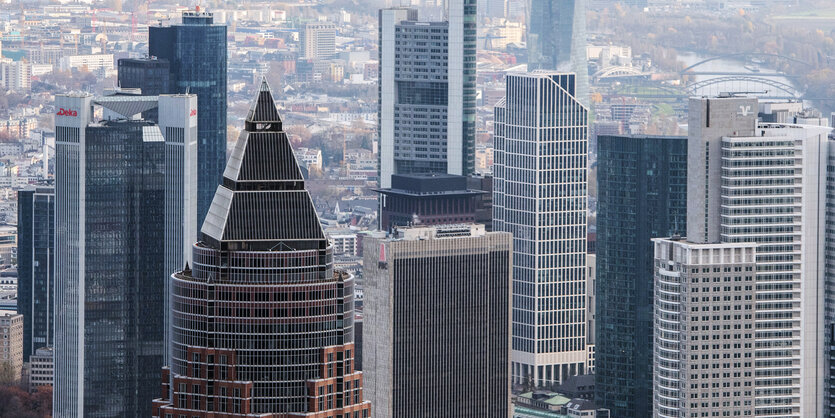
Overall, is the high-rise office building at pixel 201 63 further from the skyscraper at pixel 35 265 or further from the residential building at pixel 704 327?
the residential building at pixel 704 327

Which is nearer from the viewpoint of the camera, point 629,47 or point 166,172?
point 166,172

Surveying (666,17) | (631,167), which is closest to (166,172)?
(631,167)

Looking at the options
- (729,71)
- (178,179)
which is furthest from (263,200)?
(729,71)

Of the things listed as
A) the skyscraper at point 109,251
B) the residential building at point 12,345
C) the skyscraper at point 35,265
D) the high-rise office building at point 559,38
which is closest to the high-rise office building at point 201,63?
the skyscraper at point 35,265

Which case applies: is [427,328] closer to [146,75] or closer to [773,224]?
[773,224]

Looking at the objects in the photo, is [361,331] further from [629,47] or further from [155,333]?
[629,47]

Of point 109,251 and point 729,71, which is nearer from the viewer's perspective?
point 109,251

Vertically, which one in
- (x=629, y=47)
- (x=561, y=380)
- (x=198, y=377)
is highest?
(x=629, y=47)
